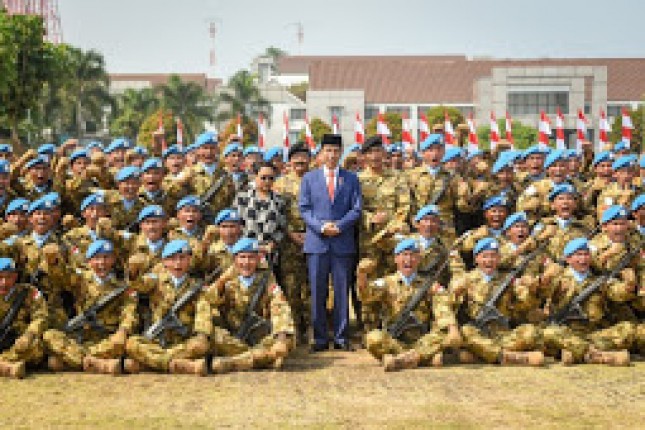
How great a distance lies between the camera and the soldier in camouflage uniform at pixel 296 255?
9.16 meters

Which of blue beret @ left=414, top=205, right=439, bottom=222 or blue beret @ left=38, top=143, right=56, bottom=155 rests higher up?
blue beret @ left=38, top=143, right=56, bottom=155

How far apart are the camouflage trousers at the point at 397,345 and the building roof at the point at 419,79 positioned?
60.6 meters

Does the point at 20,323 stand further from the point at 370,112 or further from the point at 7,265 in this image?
the point at 370,112

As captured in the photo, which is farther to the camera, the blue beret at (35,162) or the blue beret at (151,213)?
the blue beret at (35,162)

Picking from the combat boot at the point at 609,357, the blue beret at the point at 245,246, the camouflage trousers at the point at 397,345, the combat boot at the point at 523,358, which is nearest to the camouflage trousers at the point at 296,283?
the blue beret at the point at 245,246

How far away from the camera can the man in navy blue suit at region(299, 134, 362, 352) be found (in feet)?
28.3

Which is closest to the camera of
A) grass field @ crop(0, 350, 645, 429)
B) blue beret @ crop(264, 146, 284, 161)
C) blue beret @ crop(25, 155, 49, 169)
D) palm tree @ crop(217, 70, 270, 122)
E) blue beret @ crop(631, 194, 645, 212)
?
grass field @ crop(0, 350, 645, 429)

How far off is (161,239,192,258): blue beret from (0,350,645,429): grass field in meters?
1.15

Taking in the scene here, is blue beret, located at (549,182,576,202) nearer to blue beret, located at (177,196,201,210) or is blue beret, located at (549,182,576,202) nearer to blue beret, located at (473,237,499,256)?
blue beret, located at (473,237,499,256)

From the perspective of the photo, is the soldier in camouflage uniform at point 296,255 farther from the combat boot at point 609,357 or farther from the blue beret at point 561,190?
the combat boot at point 609,357

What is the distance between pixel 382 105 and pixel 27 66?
38075 mm

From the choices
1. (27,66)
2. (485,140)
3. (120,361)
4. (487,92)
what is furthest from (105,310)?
(487,92)

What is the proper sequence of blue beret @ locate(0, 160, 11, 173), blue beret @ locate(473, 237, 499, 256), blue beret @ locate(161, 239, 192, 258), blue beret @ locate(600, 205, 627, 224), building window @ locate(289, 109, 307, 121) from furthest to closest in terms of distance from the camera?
1. building window @ locate(289, 109, 307, 121)
2. blue beret @ locate(0, 160, 11, 173)
3. blue beret @ locate(600, 205, 627, 224)
4. blue beret @ locate(473, 237, 499, 256)
5. blue beret @ locate(161, 239, 192, 258)

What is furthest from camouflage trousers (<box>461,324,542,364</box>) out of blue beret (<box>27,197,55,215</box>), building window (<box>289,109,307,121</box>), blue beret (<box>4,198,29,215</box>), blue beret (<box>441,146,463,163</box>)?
building window (<box>289,109,307,121</box>)
